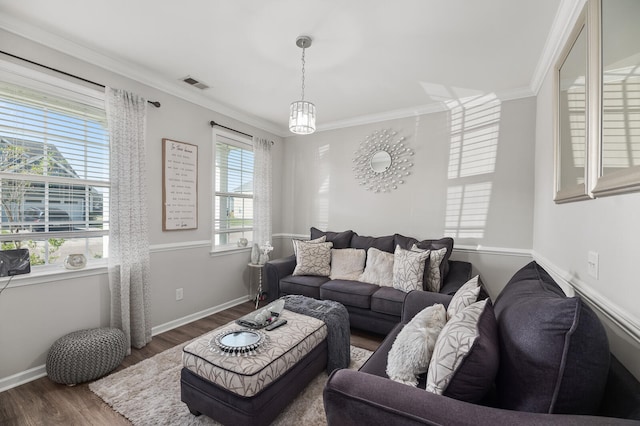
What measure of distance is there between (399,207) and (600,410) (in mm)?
2965

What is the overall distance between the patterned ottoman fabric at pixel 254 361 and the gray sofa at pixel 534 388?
0.66 metres

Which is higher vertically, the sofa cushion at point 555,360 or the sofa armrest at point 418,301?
the sofa cushion at point 555,360

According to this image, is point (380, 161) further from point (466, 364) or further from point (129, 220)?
point (466, 364)

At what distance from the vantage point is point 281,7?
6.13 ft

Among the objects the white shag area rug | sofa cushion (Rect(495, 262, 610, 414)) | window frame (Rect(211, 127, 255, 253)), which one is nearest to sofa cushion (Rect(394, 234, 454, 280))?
the white shag area rug

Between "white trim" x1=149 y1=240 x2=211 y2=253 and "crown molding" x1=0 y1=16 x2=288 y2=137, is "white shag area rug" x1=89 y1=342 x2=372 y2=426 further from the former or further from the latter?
"crown molding" x1=0 y1=16 x2=288 y2=137

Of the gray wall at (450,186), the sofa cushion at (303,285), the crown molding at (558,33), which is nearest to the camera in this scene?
the crown molding at (558,33)

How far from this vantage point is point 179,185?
3.12 m

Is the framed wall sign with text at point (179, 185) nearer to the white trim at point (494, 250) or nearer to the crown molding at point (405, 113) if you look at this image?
the crown molding at point (405, 113)

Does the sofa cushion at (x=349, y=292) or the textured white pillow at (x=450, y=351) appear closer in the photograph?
the textured white pillow at (x=450, y=351)

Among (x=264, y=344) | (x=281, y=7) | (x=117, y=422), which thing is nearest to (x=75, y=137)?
(x=281, y=7)

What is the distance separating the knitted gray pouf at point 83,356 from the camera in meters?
2.03

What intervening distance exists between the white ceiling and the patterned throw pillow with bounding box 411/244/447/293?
180cm

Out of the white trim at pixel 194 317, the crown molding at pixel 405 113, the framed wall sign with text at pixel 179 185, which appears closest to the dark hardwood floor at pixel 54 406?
the white trim at pixel 194 317
